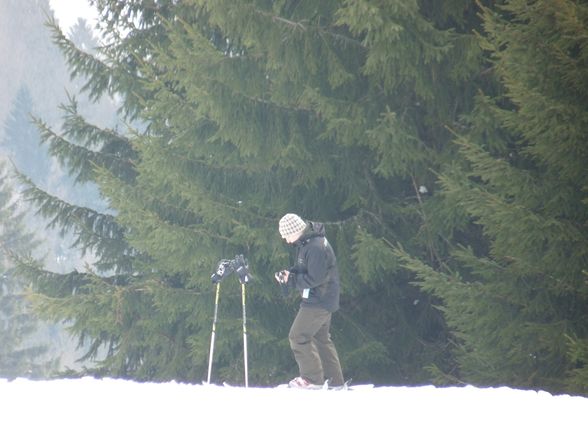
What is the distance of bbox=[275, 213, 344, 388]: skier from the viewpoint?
456 inches

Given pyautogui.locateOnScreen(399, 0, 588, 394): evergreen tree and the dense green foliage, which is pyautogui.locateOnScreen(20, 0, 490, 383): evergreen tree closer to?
the dense green foliage

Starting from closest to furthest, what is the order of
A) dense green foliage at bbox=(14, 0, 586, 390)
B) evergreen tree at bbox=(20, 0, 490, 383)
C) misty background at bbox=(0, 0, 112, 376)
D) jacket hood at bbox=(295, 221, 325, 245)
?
1. jacket hood at bbox=(295, 221, 325, 245)
2. dense green foliage at bbox=(14, 0, 586, 390)
3. evergreen tree at bbox=(20, 0, 490, 383)
4. misty background at bbox=(0, 0, 112, 376)

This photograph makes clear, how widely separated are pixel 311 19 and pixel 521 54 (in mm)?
4630

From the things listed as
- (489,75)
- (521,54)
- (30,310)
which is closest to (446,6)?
(489,75)

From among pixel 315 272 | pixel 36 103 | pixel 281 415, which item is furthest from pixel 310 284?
pixel 36 103

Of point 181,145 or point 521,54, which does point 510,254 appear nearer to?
point 521,54

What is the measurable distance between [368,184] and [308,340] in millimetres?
4477

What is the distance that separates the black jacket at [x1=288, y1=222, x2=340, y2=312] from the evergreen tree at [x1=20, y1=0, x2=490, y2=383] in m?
2.48

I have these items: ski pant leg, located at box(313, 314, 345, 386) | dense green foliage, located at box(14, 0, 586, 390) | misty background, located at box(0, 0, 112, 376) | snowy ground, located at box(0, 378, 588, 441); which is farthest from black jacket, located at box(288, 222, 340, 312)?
misty background, located at box(0, 0, 112, 376)

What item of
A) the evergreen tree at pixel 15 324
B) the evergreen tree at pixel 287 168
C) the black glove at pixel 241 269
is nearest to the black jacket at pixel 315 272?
the black glove at pixel 241 269

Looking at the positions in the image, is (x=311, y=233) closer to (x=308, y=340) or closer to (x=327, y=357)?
(x=308, y=340)

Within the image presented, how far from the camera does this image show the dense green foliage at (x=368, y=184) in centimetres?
1180

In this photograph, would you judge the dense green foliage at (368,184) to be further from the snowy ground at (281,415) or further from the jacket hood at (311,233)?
the snowy ground at (281,415)

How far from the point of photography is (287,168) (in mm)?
16625
